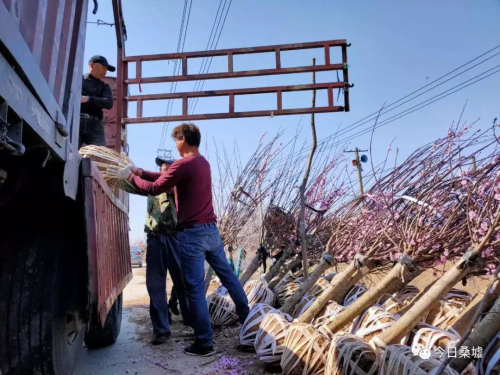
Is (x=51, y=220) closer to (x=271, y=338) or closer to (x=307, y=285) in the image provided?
(x=271, y=338)

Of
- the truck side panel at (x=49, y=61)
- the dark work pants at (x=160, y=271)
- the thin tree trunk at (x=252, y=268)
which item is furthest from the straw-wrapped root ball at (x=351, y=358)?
the thin tree trunk at (x=252, y=268)

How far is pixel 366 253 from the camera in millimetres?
3607

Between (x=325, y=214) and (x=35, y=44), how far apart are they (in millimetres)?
4291

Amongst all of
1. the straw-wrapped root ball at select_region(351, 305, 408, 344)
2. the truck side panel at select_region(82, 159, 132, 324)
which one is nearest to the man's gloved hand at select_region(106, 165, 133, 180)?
the truck side panel at select_region(82, 159, 132, 324)

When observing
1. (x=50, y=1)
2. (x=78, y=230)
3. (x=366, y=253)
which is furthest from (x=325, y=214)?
(x=50, y=1)

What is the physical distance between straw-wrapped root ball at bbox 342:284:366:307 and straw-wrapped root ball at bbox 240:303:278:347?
1.02m

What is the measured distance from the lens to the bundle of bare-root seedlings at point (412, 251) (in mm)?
2498

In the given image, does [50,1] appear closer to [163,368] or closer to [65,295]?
[65,295]

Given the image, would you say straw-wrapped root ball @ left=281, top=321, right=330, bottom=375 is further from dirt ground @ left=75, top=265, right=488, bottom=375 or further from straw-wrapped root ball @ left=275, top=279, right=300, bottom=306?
straw-wrapped root ball @ left=275, top=279, right=300, bottom=306

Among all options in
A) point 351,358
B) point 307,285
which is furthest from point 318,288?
point 351,358

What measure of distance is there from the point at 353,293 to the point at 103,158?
289cm

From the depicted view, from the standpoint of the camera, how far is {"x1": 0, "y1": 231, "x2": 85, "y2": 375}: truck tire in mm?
2182

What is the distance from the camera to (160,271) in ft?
14.4

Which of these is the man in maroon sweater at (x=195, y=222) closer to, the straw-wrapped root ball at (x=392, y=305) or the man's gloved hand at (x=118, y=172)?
the man's gloved hand at (x=118, y=172)
